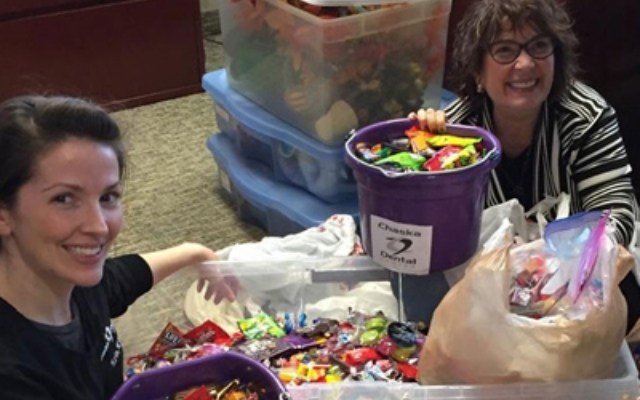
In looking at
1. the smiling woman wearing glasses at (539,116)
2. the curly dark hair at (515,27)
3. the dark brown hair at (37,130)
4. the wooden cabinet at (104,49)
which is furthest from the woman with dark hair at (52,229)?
the wooden cabinet at (104,49)

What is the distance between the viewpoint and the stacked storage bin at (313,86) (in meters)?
1.86

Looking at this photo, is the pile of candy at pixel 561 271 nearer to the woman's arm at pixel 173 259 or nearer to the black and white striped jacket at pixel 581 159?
the black and white striped jacket at pixel 581 159

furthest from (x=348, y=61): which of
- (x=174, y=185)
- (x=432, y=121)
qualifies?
(x=174, y=185)

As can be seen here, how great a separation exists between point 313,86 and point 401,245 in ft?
1.92

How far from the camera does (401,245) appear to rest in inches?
56.2

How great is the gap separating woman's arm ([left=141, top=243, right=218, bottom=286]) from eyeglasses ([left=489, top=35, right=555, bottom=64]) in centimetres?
60

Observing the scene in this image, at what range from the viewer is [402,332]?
4.69 feet

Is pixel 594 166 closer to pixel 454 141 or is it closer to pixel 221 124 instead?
pixel 454 141

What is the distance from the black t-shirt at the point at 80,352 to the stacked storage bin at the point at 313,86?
2.00 ft

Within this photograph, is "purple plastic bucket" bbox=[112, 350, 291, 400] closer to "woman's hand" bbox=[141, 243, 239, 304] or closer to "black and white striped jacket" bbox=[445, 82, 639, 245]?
"woman's hand" bbox=[141, 243, 239, 304]

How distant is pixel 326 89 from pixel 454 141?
0.47 m

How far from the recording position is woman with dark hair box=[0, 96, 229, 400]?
1.10 m

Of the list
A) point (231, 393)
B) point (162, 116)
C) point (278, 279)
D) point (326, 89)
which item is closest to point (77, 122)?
point (231, 393)

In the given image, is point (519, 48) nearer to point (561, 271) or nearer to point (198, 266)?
point (561, 271)
